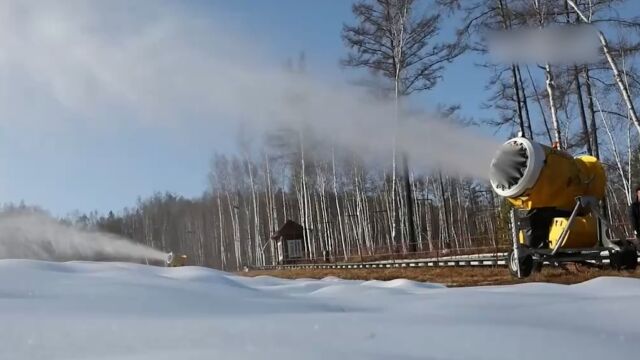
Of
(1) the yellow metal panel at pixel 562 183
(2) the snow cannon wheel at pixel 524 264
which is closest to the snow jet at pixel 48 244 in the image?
(2) the snow cannon wheel at pixel 524 264

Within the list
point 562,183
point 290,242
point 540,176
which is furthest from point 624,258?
point 290,242

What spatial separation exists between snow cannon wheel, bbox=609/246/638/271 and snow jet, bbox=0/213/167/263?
1554 inches

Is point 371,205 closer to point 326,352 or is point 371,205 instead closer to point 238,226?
point 238,226

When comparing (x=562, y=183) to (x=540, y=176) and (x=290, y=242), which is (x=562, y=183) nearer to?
(x=540, y=176)

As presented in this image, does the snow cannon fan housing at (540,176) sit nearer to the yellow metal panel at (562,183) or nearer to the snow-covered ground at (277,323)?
the yellow metal panel at (562,183)

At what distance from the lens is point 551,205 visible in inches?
471

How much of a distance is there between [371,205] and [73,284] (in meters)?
54.6

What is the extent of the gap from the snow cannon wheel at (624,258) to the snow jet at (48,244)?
39460mm

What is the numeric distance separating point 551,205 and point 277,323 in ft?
33.0

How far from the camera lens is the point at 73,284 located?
3.76m

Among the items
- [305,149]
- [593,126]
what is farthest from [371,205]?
[593,126]

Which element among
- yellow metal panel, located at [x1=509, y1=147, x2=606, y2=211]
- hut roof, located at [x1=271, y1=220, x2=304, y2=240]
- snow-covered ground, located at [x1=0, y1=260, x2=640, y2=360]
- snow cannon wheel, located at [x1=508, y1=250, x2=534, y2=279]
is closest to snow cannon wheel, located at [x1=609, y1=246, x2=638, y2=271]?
yellow metal panel, located at [x1=509, y1=147, x2=606, y2=211]

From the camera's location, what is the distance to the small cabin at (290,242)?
44.3 m

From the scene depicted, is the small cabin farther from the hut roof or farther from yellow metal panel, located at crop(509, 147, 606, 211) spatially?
yellow metal panel, located at crop(509, 147, 606, 211)
